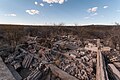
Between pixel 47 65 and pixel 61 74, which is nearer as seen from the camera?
pixel 61 74

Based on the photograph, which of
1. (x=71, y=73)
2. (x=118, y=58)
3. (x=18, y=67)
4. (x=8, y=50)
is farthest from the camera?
(x=8, y=50)

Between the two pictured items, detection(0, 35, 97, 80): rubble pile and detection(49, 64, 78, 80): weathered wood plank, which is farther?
detection(0, 35, 97, 80): rubble pile

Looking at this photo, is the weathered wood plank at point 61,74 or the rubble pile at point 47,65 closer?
the weathered wood plank at point 61,74

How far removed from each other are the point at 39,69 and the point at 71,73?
159 cm

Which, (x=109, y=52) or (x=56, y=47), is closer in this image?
(x=109, y=52)

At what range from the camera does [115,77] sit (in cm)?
602

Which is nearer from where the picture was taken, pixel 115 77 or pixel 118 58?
pixel 115 77

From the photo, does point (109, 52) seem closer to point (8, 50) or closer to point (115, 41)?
point (115, 41)

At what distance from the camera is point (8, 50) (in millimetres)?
10375

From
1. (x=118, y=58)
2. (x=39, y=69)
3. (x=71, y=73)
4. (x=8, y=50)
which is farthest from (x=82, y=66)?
(x=8, y=50)

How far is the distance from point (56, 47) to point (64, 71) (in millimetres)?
4543

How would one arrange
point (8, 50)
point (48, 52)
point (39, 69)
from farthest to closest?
point (8, 50) → point (48, 52) → point (39, 69)

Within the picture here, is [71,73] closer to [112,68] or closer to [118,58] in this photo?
[112,68]

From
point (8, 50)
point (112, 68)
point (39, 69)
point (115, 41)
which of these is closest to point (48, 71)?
point (39, 69)
